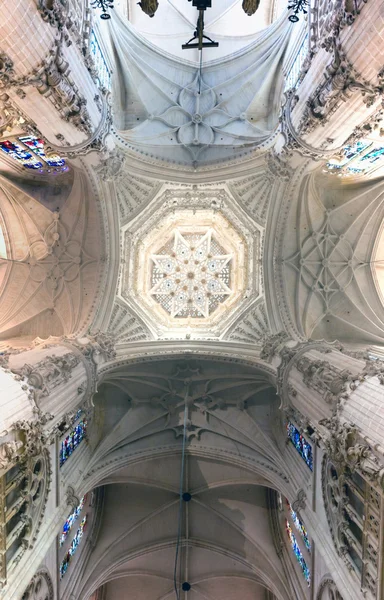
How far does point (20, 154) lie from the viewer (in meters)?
16.6

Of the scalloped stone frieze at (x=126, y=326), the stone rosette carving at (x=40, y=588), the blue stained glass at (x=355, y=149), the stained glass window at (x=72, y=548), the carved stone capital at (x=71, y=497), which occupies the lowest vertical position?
the stone rosette carving at (x=40, y=588)

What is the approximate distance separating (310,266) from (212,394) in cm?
784

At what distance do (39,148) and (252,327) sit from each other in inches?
468

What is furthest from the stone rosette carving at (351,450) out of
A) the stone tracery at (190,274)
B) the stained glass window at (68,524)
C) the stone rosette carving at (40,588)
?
the stone tracery at (190,274)

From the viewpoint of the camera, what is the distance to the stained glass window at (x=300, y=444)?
43.7ft

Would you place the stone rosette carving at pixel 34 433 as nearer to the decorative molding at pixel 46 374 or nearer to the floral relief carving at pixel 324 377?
the decorative molding at pixel 46 374

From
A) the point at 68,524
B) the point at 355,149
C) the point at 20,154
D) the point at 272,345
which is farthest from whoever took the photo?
the point at 20,154

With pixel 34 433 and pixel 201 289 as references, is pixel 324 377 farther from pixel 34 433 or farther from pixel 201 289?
pixel 201 289

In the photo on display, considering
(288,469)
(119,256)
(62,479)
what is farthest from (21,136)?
(288,469)

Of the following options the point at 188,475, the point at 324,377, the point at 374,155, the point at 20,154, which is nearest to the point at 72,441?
the point at 188,475

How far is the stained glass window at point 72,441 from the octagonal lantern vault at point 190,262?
5.39 m

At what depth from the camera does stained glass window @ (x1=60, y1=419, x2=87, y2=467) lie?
541 inches

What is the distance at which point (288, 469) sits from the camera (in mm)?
14891

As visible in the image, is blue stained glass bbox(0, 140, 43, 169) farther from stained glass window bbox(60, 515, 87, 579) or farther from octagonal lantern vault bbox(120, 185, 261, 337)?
stained glass window bbox(60, 515, 87, 579)
